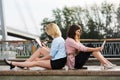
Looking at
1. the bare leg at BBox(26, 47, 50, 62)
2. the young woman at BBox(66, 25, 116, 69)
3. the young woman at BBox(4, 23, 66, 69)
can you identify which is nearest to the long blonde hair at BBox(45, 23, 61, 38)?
the young woman at BBox(4, 23, 66, 69)

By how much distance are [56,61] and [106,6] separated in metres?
53.1

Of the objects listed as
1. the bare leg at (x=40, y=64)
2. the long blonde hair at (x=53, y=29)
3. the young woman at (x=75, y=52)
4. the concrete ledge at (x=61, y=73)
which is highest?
the long blonde hair at (x=53, y=29)

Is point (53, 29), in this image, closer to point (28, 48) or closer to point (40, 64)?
point (40, 64)

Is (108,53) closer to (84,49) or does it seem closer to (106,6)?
(84,49)

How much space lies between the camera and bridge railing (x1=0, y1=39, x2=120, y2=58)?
1925 cm

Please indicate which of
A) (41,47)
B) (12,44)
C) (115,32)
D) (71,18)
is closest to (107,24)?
(115,32)

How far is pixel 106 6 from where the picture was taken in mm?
59688

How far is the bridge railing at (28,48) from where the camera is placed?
758 inches

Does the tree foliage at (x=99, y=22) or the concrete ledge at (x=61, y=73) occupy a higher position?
the tree foliage at (x=99, y=22)

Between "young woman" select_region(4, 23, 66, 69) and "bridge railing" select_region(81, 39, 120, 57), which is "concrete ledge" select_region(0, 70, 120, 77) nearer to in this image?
"young woman" select_region(4, 23, 66, 69)

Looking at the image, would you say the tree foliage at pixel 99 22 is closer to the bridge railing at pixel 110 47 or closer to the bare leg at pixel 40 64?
the bridge railing at pixel 110 47

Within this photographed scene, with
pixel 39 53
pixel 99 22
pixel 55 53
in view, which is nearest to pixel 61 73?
pixel 55 53

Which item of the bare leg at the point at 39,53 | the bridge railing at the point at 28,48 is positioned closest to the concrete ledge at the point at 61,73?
the bare leg at the point at 39,53

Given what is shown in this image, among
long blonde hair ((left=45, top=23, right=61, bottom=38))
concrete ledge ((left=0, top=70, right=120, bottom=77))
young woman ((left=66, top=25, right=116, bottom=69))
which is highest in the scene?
long blonde hair ((left=45, top=23, right=61, bottom=38))
